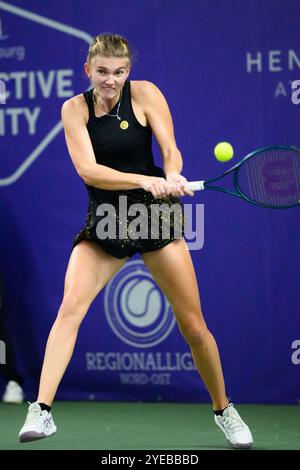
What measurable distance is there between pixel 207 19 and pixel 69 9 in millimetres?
847

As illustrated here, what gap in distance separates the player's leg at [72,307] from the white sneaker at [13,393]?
214 centimetres

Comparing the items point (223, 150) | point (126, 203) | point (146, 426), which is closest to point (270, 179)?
point (223, 150)

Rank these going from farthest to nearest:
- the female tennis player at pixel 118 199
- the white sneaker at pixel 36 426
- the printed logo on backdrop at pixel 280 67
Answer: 1. the printed logo on backdrop at pixel 280 67
2. the female tennis player at pixel 118 199
3. the white sneaker at pixel 36 426

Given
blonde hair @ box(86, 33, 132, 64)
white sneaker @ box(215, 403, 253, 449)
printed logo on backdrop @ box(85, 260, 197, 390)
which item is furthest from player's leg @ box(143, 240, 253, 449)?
printed logo on backdrop @ box(85, 260, 197, 390)

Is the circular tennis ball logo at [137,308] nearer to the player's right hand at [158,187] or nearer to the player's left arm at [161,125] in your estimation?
the player's left arm at [161,125]

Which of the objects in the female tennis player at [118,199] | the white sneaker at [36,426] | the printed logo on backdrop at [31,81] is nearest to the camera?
the white sneaker at [36,426]

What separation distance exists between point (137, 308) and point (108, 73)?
2265 mm

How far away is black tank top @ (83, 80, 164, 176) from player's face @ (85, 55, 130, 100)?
0.32ft

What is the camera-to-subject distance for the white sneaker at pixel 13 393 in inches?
235

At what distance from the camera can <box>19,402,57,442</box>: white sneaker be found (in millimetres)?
3766

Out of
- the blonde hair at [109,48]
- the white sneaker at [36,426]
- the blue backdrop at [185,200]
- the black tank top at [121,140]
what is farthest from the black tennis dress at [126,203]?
the blue backdrop at [185,200]

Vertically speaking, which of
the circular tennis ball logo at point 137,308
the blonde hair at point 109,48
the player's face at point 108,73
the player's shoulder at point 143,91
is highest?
the blonde hair at point 109,48

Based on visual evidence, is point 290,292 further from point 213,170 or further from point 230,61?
point 230,61

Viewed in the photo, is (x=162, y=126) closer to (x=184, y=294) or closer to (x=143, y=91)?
(x=143, y=91)
